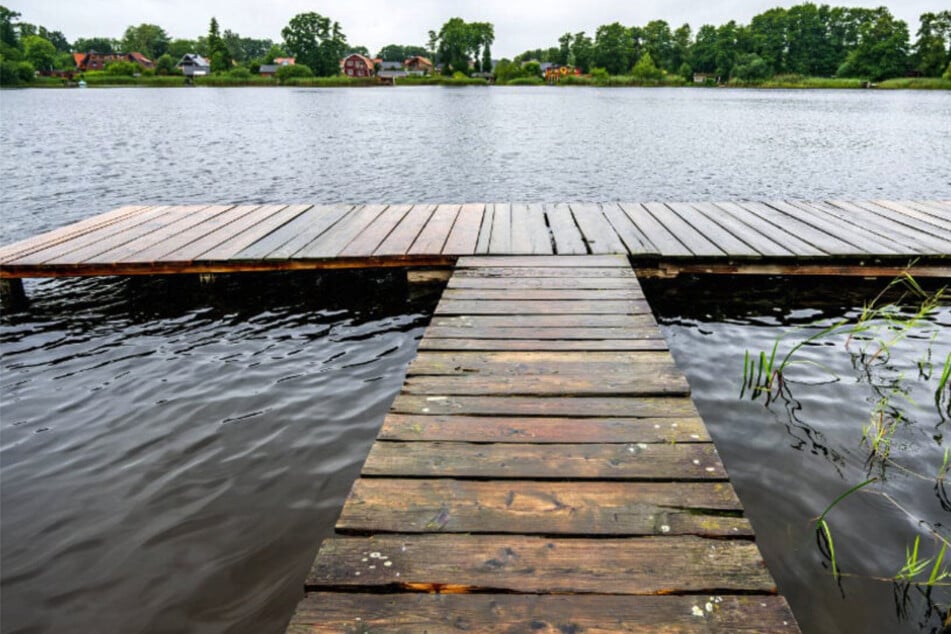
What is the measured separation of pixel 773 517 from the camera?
314 centimetres

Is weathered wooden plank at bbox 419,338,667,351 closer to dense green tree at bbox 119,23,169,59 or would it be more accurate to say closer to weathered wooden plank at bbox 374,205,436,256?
weathered wooden plank at bbox 374,205,436,256

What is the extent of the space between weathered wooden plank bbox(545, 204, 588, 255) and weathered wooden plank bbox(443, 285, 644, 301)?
4.18 ft

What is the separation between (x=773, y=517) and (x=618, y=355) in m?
1.27

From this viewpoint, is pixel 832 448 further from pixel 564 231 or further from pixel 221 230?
pixel 221 230

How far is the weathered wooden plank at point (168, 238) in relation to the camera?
6.14 metres

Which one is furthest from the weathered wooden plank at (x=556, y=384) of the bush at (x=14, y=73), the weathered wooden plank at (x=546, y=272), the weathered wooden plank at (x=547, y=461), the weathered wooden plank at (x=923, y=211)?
the bush at (x=14, y=73)

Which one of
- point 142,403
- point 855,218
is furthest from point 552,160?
point 142,403

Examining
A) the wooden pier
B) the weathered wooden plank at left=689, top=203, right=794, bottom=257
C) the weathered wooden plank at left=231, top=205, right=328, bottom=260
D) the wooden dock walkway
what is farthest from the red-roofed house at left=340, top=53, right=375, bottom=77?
the wooden pier

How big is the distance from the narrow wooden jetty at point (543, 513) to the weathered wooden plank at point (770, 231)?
10.5 feet

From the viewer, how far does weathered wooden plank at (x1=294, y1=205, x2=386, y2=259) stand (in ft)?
20.2

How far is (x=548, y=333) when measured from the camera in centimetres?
421

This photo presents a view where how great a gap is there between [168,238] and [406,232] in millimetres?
2895

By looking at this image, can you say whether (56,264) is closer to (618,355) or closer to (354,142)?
(618,355)

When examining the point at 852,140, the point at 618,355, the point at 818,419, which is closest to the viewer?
the point at 618,355
